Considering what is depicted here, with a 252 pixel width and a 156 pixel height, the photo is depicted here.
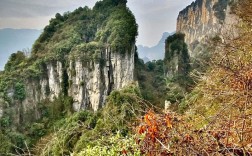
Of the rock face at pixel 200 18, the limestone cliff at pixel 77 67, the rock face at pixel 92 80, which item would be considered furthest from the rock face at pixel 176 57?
the rock face at pixel 200 18

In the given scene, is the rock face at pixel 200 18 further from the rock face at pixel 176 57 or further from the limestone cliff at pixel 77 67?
the limestone cliff at pixel 77 67

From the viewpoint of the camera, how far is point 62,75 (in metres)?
36.6

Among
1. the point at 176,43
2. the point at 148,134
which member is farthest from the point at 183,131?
the point at 176,43

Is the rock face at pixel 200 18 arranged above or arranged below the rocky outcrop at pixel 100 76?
above

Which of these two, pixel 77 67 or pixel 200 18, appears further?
pixel 200 18

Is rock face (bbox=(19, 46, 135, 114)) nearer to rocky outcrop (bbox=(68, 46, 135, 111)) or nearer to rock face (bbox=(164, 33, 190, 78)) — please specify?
rocky outcrop (bbox=(68, 46, 135, 111))

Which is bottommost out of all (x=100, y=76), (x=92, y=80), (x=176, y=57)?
(x=92, y=80)

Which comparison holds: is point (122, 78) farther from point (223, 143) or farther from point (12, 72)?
point (223, 143)

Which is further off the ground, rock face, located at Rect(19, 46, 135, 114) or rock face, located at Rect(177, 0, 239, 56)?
rock face, located at Rect(177, 0, 239, 56)

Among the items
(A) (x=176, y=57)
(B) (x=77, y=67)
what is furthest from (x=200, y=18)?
(B) (x=77, y=67)

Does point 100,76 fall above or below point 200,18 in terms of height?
below

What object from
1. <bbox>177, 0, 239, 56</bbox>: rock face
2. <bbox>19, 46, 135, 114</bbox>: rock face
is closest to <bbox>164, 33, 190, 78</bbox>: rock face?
<bbox>19, 46, 135, 114</bbox>: rock face

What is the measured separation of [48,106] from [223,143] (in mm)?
34225

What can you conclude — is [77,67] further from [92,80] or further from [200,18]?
[200,18]
